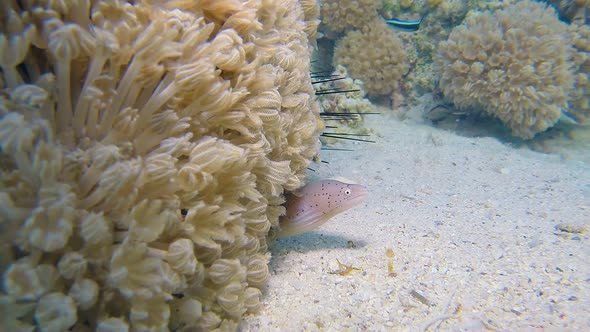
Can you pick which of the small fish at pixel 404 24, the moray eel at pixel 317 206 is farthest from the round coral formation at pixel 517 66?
the moray eel at pixel 317 206

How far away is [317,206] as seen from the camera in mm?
3287

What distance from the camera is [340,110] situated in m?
7.36

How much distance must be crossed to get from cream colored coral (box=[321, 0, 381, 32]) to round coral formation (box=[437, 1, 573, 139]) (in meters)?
2.12

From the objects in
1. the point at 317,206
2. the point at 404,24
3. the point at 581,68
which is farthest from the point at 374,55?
the point at 317,206

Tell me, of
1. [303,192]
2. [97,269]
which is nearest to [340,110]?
[303,192]

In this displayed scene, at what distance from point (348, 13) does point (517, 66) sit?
3.73 metres

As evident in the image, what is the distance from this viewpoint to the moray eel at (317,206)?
3.28 m

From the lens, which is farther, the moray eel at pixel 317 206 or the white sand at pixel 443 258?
the moray eel at pixel 317 206

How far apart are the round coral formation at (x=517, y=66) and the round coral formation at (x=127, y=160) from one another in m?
6.17

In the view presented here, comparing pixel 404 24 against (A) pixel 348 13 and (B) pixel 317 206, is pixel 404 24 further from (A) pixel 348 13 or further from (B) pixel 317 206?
(B) pixel 317 206

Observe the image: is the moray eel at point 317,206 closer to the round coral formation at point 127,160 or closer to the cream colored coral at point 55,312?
the round coral formation at point 127,160

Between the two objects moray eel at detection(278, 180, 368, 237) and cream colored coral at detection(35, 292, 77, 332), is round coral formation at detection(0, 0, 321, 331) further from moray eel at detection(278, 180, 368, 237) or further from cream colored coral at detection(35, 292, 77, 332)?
moray eel at detection(278, 180, 368, 237)

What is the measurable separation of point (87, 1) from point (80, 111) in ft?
1.63

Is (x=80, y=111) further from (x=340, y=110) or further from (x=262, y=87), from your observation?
(x=340, y=110)
